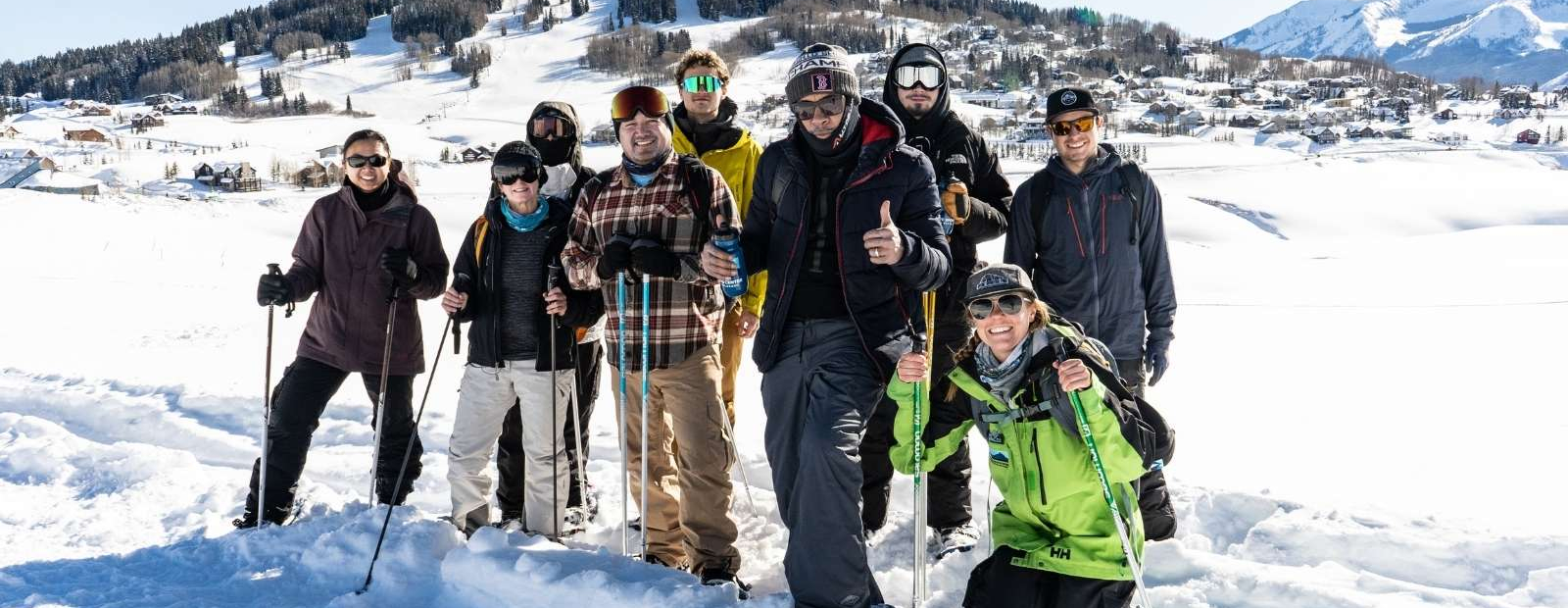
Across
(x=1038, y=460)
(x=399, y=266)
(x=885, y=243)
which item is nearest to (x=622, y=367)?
(x=399, y=266)

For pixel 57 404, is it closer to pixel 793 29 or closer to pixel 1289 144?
pixel 1289 144

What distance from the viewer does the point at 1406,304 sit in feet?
44.0

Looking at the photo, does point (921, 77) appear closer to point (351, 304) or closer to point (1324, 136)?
point (351, 304)

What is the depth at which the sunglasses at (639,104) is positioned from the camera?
345 centimetres

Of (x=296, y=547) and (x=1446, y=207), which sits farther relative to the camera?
(x=1446, y=207)

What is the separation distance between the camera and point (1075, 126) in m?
3.64

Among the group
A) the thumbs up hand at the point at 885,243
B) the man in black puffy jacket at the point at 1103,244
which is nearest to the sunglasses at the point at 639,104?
the thumbs up hand at the point at 885,243

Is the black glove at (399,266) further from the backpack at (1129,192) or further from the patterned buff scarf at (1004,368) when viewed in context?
the backpack at (1129,192)

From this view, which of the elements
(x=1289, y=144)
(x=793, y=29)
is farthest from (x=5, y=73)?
(x=1289, y=144)

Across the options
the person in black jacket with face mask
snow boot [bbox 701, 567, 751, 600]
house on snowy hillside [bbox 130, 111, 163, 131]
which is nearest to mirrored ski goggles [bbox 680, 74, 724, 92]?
the person in black jacket with face mask

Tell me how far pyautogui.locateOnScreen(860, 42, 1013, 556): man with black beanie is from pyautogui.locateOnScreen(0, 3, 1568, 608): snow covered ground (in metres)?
0.23

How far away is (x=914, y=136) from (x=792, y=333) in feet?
3.58

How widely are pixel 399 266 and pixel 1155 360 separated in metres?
3.12

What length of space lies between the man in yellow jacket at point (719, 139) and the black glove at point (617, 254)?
0.80 metres
